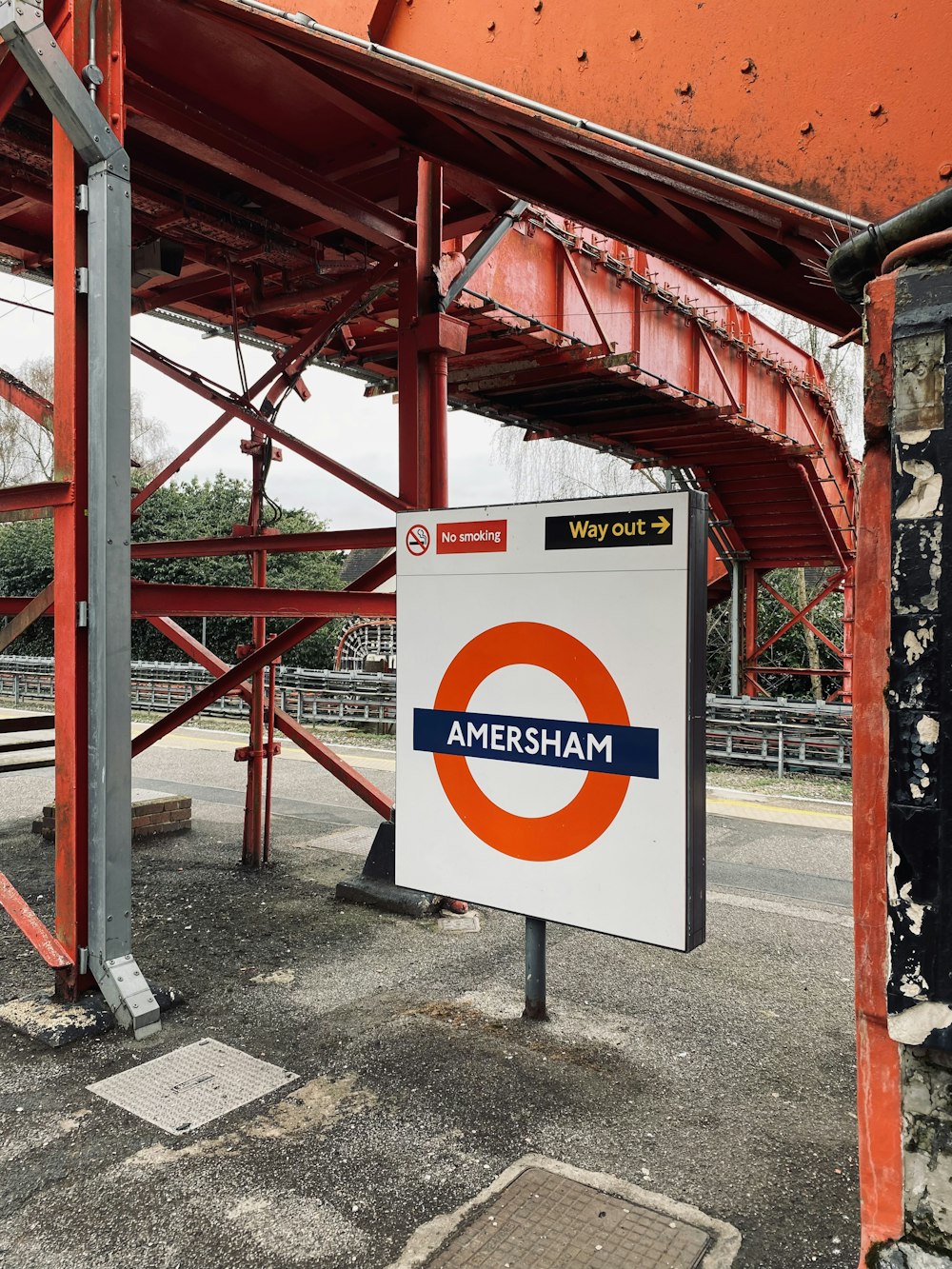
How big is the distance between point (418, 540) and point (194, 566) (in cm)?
2692

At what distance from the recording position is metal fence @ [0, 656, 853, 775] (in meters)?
13.4

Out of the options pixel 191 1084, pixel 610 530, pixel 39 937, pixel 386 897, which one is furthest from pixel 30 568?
pixel 610 530

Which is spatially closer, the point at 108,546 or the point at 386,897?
the point at 108,546

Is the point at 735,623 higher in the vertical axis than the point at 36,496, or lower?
lower

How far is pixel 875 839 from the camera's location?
1.77 meters

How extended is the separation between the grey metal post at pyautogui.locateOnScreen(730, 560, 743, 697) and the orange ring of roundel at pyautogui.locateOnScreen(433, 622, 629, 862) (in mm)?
14219

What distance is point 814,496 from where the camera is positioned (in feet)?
49.7

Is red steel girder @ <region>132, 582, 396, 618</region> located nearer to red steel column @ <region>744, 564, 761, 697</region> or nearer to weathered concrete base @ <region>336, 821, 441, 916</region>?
weathered concrete base @ <region>336, 821, 441, 916</region>

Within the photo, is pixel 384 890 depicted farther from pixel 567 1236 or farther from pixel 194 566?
pixel 194 566

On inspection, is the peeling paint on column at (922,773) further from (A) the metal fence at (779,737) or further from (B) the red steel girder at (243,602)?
(A) the metal fence at (779,737)

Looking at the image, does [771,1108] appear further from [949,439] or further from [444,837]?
[949,439]

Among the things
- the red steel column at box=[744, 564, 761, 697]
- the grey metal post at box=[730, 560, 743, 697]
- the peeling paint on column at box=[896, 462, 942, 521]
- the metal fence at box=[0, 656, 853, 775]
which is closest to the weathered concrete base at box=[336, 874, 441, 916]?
the metal fence at box=[0, 656, 853, 775]

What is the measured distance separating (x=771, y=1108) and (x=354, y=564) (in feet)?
111

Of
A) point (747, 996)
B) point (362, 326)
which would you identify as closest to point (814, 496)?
point (362, 326)
